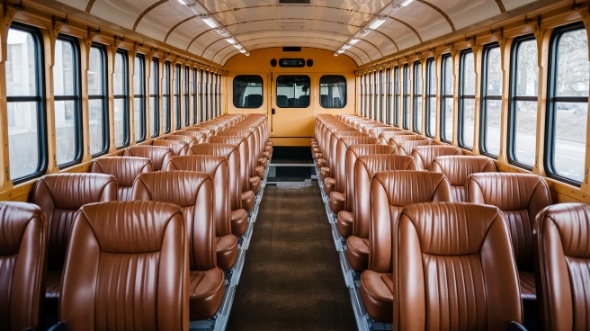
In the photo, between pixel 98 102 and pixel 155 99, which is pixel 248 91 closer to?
pixel 155 99

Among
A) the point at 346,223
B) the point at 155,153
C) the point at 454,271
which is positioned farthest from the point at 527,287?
the point at 155,153

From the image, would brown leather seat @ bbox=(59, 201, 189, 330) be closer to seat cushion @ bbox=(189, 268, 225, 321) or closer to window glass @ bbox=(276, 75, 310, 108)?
seat cushion @ bbox=(189, 268, 225, 321)

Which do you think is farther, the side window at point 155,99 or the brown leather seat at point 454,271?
the side window at point 155,99

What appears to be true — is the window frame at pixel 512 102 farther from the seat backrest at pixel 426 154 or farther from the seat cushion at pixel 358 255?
the seat cushion at pixel 358 255

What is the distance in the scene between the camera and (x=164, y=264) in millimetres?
2564

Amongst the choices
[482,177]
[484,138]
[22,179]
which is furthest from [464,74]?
[22,179]

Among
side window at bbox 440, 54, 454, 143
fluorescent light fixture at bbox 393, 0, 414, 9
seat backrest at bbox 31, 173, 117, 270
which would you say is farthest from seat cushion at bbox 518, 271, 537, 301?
side window at bbox 440, 54, 454, 143

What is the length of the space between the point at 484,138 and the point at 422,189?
11.2 ft

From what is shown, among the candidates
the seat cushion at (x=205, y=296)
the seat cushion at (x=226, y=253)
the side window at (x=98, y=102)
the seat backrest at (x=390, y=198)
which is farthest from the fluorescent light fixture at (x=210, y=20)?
the seat cushion at (x=205, y=296)

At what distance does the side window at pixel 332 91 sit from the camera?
17.4 metres

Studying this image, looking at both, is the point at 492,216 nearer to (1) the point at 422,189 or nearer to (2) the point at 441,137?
(1) the point at 422,189

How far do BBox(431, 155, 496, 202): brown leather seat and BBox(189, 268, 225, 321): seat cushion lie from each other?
2328mm

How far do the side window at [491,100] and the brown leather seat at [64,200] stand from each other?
4.52 metres

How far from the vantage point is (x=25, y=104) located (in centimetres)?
472
